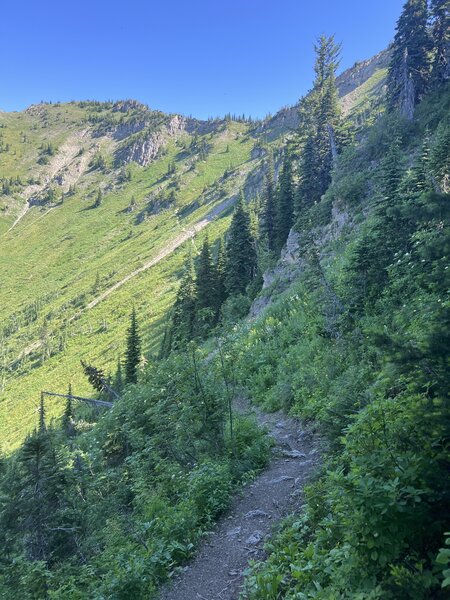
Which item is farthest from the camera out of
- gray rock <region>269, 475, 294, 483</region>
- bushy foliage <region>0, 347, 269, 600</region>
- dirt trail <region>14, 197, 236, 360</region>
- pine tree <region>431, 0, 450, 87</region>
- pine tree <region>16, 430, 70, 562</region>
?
dirt trail <region>14, 197, 236, 360</region>

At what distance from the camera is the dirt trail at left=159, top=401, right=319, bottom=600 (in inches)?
232

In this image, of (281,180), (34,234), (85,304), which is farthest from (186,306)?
(34,234)

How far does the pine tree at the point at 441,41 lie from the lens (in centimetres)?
3669

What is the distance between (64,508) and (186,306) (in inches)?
1474

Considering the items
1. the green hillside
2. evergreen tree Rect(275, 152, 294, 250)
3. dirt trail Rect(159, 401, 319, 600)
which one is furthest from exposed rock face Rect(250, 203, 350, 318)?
the green hillside

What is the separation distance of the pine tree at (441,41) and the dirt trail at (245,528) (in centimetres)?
4013

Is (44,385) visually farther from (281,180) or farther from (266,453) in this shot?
(266,453)

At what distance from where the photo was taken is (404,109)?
3525 cm

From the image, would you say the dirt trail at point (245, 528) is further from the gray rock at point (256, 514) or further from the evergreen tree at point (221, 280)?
the evergreen tree at point (221, 280)

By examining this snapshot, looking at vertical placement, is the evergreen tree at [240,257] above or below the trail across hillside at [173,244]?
below

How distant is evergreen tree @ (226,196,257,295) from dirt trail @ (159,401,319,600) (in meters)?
36.2

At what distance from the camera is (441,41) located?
37.2 m

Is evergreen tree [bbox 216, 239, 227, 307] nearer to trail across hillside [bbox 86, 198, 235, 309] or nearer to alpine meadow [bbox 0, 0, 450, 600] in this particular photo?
alpine meadow [bbox 0, 0, 450, 600]

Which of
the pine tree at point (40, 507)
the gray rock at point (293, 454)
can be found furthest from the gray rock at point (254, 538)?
the pine tree at point (40, 507)
